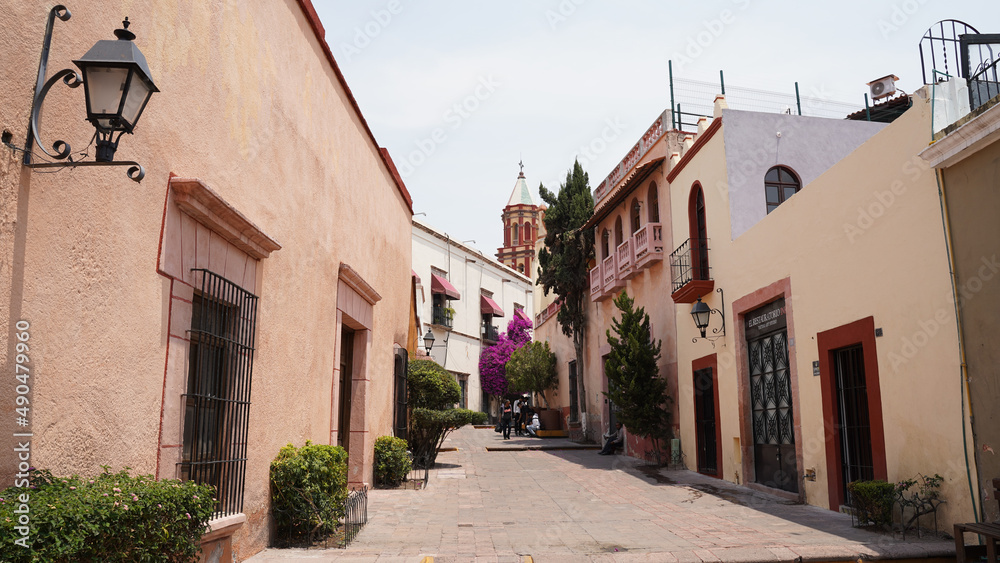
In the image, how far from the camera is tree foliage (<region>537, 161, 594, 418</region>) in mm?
22047

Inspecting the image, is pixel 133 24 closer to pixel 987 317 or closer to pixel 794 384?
pixel 987 317

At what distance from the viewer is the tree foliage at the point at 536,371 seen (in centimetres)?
2656


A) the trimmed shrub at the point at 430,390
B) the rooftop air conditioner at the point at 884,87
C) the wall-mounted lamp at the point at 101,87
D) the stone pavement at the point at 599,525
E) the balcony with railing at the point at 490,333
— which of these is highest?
the rooftop air conditioner at the point at 884,87

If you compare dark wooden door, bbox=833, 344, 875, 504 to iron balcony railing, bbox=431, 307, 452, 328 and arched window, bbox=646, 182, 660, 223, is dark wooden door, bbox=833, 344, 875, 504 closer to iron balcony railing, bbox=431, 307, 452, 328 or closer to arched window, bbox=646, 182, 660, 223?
arched window, bbox=646, 182, 660, 223

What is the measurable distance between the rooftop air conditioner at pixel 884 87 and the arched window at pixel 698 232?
8053 mm

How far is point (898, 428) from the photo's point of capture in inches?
305

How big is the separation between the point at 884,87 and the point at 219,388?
18884mm

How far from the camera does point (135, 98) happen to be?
3559 millimetres

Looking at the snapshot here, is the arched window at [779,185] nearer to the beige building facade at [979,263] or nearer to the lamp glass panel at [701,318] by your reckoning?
the lamp glass panel at [701,318]

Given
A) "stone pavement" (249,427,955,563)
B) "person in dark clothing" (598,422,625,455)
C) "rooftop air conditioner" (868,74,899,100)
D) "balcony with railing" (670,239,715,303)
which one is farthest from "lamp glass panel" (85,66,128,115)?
"rooftop air conditioner" (868,74,899,100)

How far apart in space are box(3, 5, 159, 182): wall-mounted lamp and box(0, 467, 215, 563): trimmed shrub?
1.48 metres

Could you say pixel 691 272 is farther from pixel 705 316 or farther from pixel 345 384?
pixel 345 384

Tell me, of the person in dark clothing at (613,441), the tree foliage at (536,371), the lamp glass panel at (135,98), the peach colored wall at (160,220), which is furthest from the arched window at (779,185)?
the tree foliage at (536,371)

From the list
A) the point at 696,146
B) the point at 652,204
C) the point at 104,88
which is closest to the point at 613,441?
the point at 652,204
